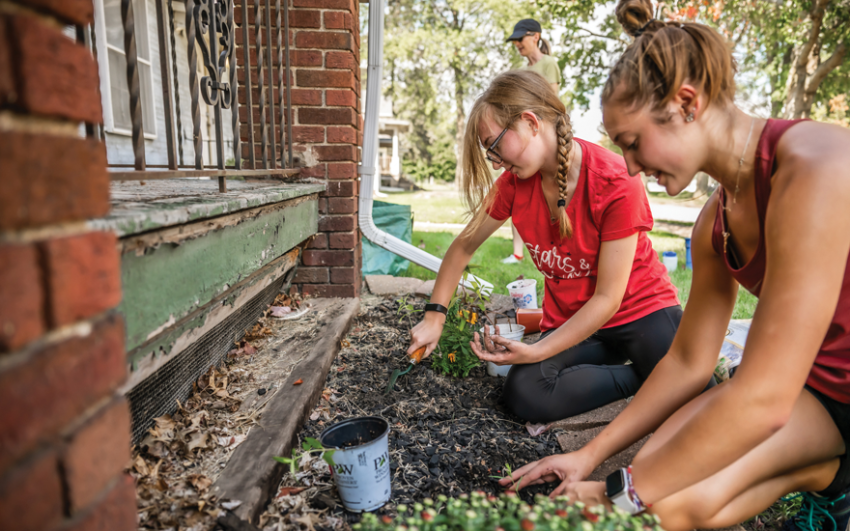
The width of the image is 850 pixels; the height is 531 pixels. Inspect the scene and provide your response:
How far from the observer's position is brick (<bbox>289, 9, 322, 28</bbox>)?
2.89 m

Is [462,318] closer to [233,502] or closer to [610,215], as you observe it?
[610,215]

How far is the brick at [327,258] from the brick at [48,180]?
2.42 meters

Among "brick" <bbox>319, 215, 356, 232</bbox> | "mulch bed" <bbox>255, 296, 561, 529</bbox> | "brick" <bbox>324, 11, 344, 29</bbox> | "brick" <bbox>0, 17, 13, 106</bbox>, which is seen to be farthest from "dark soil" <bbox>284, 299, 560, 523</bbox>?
"brick" <bbox>324, 11, 344, 29</bbox>

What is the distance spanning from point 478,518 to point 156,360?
0.92m

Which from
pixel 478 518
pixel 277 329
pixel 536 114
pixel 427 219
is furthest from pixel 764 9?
pixel 478 518

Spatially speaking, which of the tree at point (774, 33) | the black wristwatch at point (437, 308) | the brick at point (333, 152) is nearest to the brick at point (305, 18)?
the brick at point (333, 152)

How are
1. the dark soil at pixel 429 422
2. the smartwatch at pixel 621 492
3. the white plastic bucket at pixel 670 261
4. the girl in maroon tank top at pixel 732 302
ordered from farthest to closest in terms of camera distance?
the white plastic bucket at pixel 670 261 < the dark soil at pixel 429 422 < the smartwatch at pixel 621 492 < the girl in maroon tank top at pixel 732 302

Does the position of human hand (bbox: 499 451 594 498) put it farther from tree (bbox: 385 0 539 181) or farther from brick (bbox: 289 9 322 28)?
tree (bbox: 385 0 539 181)

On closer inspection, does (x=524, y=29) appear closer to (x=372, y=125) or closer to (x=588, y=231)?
(x=372, y=125)

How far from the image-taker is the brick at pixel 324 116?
2982mm

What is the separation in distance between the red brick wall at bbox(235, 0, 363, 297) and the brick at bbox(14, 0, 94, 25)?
2.27 m

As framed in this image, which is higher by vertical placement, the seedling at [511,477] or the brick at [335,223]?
the brick at [335,223]

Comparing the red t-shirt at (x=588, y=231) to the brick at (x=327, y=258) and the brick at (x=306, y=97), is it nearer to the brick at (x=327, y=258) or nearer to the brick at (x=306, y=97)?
the brick at (x=327, y=258)

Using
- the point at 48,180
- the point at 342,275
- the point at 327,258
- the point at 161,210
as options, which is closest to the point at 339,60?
the point at 327,258
